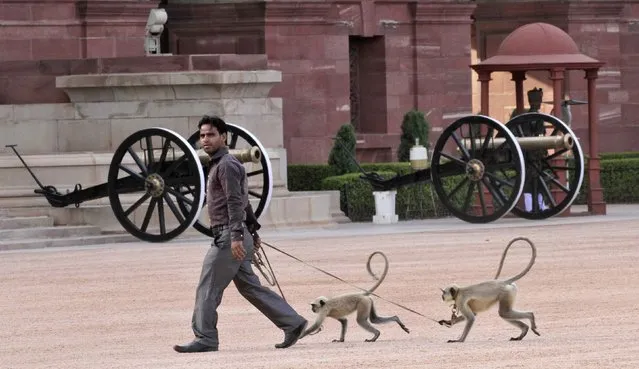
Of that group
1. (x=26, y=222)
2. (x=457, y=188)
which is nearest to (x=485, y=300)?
(x=26, y=222)

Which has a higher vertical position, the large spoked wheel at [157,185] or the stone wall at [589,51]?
the stone wall at [589,51]

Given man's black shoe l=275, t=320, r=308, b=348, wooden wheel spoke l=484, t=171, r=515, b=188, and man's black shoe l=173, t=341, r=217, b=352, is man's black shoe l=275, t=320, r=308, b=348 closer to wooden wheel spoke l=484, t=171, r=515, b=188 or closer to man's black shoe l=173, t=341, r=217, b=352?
man's black shoe l=173, t=341, r=217, b=352

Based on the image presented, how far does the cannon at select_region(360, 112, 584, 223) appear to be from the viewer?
2672 cm

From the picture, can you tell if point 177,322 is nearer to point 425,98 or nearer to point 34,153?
point 34,153

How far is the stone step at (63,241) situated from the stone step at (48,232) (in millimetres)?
123

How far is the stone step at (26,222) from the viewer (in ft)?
→ 82.9

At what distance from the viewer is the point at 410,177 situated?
2800 centimetres

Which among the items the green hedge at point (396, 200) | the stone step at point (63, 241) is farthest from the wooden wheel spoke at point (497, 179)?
the stone step at point (63, 241)

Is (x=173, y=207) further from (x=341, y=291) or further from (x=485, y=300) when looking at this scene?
(x=485, y=300)

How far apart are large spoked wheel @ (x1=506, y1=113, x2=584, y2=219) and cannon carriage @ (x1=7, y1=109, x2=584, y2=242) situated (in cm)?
1

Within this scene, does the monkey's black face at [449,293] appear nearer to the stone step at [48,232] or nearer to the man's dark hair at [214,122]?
the man's dark hair at [214,122]

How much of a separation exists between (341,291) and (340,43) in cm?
1757

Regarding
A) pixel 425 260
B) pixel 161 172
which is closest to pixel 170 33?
pixel 161 172

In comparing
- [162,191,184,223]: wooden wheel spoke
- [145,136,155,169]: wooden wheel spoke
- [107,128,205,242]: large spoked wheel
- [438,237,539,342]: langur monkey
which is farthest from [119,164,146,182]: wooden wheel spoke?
[438,237,539,342]: langur monkey
